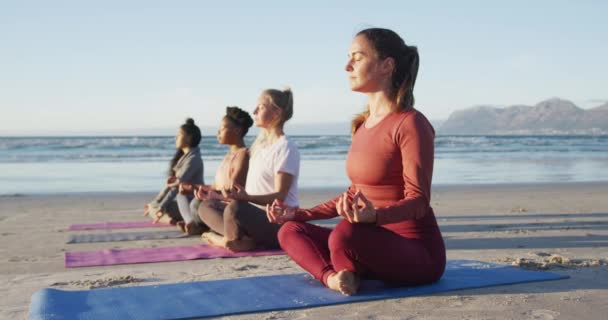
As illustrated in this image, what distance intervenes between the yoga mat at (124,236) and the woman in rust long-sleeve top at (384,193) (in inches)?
127

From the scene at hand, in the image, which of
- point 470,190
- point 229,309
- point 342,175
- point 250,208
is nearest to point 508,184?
point 470,190

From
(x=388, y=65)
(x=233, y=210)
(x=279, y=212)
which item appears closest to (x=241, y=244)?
(x=233, y=210)

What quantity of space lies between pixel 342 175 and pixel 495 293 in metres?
13.4

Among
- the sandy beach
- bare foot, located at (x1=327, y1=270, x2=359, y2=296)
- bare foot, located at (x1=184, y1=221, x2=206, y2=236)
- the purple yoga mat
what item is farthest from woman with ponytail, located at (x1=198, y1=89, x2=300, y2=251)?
bare foot, located at (x1=327, y1=270, x2=359, y2=296)

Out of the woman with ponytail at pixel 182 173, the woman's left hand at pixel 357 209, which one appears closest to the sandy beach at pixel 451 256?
the woman's left hand at pixel 357 209

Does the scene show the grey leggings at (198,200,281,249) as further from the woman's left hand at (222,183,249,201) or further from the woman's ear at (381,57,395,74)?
the woman's ear at (381,57,395,74)

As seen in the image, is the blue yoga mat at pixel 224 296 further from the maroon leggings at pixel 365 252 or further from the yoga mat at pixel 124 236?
the yoga mat at pixel 124 236

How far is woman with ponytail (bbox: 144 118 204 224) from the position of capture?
7.12m

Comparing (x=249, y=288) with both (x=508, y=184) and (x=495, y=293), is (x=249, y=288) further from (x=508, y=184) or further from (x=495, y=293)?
(x=508, y=184)

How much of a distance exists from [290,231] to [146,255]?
208cm

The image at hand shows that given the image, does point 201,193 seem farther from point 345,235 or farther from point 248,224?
point 345,235

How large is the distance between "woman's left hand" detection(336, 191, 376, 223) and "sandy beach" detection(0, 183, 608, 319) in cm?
44

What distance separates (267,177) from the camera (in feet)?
17.8

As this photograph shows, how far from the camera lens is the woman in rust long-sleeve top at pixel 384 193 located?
3.29 metres
